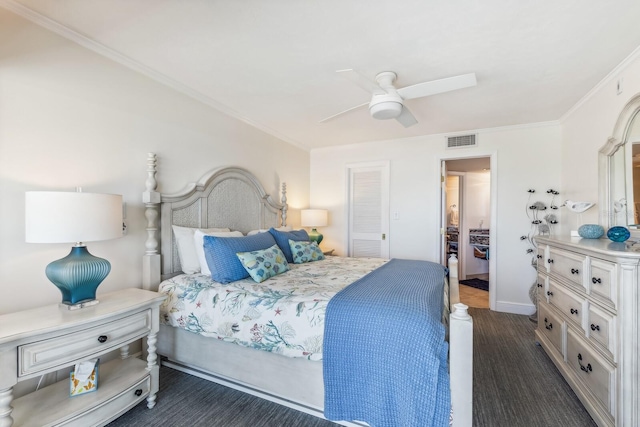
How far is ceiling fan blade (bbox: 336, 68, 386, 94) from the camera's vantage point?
1824 mm

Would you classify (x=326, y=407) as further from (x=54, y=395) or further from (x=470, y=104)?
(x=470, y=104)

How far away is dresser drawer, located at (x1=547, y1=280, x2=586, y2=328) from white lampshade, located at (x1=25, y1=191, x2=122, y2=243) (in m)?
3.09

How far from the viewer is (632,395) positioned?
1479 mm

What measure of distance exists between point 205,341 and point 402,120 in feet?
7.91

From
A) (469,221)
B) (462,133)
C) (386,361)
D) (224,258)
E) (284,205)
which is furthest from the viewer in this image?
(469,221)

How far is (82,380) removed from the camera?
1627 mm

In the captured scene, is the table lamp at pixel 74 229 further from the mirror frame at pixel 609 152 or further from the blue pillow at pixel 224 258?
the mirror frame at pixel 609 152

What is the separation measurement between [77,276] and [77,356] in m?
0.42

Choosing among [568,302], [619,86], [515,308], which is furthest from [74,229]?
[515,308]

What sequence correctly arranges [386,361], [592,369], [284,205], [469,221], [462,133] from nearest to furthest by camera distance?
1. [386,361]
2. [592,369]
3. [462,133]
4. [284,205]
5. [469,221]

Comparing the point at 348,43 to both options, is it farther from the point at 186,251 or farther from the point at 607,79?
the point at 607,79

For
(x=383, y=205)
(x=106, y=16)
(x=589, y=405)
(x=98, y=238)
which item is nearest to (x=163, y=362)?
(x=98, y=238)

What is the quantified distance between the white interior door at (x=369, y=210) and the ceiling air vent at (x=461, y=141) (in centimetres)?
93

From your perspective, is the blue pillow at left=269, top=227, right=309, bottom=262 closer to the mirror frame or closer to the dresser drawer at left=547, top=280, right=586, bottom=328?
the dresser drawer at left=547, top=280, right=586, bottom=328
